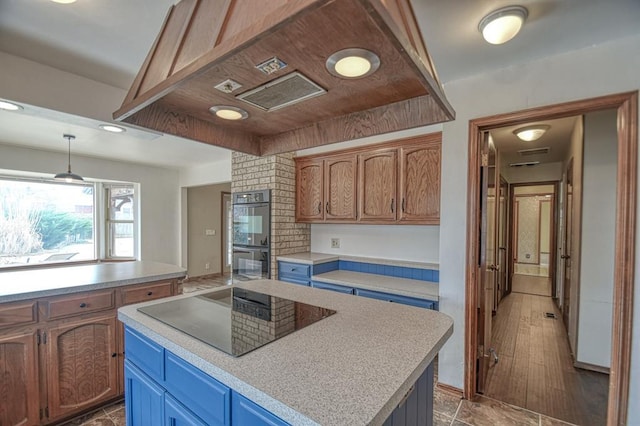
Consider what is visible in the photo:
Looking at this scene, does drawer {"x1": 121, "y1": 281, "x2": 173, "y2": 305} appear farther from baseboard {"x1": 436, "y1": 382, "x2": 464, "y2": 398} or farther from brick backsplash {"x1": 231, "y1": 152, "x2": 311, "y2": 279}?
baseboard {"x1": 436, "y1": 382, "x2": 464, "y2": 398}

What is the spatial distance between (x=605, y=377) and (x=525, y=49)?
2.89 metres

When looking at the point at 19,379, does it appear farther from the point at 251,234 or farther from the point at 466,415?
the point at 466,415

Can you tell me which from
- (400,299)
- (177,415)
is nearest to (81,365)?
(177,415)

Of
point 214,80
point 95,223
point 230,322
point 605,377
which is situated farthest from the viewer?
point 95,223

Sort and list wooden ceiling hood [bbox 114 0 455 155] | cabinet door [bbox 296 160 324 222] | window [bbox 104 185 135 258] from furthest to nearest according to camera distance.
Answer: window [bbox 104 185 135 258]
cabinet door [bbox 296 160 324 222]
wooden ceiling hood [bbox 114 0 455 155]

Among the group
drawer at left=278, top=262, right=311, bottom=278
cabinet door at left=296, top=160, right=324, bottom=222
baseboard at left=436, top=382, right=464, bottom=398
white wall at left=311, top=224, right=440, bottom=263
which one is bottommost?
baseboard at left=436, top=382, right=464, bottom=398

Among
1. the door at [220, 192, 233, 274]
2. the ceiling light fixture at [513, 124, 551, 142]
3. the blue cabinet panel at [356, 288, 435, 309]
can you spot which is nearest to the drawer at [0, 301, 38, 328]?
the blue cabinet panel at [356, 288, 435, 309]

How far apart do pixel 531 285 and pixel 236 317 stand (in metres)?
7.19

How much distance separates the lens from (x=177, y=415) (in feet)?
3.74

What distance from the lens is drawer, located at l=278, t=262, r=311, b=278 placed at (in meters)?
3.18

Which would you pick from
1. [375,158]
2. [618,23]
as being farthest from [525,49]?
[375,158]

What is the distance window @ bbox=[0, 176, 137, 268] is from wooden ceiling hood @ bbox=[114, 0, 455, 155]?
195 inches

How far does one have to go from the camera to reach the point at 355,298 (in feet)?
5.66

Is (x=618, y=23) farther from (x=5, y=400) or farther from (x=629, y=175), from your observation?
(x=5, y=400)
